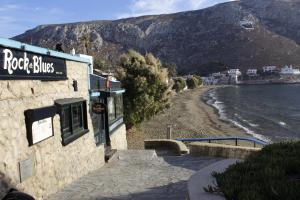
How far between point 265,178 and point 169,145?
16.4 metres

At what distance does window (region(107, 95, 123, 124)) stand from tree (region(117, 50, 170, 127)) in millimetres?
9491

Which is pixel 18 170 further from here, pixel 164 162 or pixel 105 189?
pixel 164 162

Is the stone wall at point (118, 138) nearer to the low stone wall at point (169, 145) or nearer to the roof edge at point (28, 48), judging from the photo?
the low stone wall at point (169, 145)

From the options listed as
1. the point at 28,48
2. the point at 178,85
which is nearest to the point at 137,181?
the point at 28,48

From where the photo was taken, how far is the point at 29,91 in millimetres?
9570

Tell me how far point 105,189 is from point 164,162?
5.34 m

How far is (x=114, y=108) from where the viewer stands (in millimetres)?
21000

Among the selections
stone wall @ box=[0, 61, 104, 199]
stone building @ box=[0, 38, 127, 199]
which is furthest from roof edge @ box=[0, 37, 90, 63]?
stone wall @ box=[0, 61, 104, 199]

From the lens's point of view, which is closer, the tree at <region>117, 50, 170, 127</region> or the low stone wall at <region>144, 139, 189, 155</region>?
the low stone wall at <region>144, 139, 189, 155</region>

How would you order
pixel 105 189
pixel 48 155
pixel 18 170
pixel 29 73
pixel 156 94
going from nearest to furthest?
pixel 18 170 → pixel 29 73 → pixel 48 155 → pixel 105 189 → pixel 156 94

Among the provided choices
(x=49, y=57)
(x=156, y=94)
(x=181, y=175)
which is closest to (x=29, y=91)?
(x=49, y=57)

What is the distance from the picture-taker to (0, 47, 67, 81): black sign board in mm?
8367

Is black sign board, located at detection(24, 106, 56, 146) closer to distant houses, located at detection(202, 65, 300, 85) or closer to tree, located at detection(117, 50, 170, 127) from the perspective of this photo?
tree, located at detection(117, 50, 170, 127)

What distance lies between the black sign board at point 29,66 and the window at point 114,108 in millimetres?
7508
